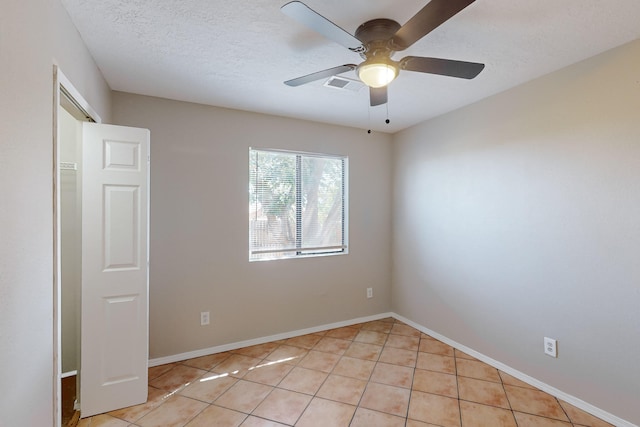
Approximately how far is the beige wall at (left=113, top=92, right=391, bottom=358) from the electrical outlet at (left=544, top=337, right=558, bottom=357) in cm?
191

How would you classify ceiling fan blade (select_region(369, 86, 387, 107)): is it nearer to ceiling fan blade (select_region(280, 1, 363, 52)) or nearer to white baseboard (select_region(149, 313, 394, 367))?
ceiling fan blade (select_region(280, 1, 363, 52))

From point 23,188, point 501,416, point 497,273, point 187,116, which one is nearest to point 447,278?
point 497,273

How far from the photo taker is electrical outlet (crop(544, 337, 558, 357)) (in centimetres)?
221

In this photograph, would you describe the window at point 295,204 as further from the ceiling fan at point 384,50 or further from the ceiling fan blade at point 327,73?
the ceiling fan at point 384,50

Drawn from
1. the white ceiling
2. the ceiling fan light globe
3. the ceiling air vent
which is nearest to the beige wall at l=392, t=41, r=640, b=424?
the white ceiling

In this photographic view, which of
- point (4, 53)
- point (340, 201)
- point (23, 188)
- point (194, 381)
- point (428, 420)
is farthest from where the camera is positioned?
point (340, 201)

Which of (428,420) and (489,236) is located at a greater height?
(489,236)

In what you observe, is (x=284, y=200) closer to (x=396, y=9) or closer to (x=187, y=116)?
(x=187, y=116)

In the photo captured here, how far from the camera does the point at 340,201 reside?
3.68m

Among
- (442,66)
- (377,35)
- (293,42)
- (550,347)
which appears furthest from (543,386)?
(293,42)

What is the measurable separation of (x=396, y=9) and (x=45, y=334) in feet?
7.28

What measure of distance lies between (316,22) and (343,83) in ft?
3.72

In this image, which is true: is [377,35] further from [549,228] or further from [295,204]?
[295,204]

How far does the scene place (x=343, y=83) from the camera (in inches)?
93.6
